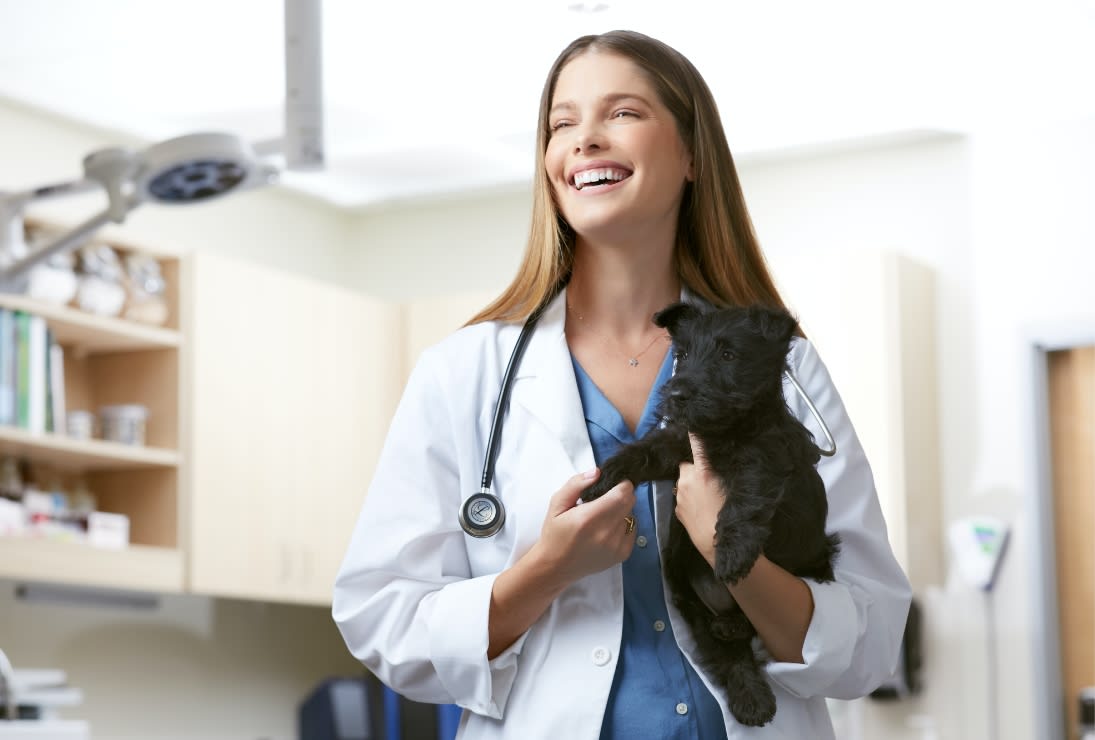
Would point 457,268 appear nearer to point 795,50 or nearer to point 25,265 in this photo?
point 795,50

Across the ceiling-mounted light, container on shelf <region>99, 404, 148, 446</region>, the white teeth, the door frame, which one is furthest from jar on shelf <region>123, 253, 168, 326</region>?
the white teeth

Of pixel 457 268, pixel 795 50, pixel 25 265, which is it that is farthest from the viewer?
pixel 457 268

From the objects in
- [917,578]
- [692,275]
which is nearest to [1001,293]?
[917,578]

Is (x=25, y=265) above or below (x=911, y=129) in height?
below

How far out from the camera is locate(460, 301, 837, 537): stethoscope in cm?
119

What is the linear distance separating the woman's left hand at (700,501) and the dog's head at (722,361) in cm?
3

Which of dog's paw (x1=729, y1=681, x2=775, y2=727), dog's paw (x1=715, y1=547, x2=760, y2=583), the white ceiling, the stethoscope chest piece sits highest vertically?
the white ceiling

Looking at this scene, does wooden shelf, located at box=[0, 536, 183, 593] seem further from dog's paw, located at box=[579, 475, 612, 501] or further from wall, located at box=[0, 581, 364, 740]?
dog's paw, located at box=[579, 475, 612, 501]

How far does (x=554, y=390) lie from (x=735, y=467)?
211mm

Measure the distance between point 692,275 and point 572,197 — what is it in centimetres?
15

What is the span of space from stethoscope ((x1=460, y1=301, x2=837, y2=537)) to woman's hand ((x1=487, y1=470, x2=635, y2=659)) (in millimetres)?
47

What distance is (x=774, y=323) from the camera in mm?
1153

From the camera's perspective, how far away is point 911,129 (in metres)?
4.35

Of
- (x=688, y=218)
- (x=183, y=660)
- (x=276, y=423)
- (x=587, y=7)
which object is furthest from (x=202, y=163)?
(x=183, y=660)
